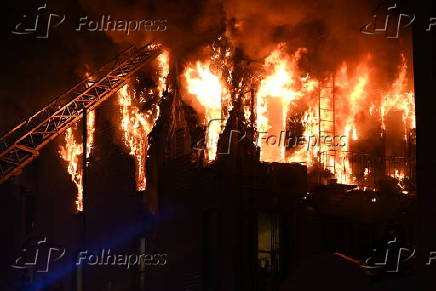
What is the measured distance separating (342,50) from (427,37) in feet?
38.3

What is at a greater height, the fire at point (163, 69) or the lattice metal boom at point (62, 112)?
the fire at point (163, 69)

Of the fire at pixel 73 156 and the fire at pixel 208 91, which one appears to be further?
the fire at pixel 73 156

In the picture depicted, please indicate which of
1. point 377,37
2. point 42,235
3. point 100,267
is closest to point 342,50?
point 377,37

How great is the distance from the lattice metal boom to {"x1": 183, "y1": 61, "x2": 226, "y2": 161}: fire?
2.38m

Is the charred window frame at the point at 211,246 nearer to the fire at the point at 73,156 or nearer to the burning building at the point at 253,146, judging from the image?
the burning building at the point at 253,146

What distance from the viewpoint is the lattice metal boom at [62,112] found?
21.3 metres

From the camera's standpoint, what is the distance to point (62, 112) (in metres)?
22.3

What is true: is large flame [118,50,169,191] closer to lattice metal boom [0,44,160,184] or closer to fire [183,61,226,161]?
lattice metal boom [0,44,160,184]

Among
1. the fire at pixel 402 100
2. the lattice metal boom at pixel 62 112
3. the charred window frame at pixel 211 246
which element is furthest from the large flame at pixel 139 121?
the fire at pixel 402 100

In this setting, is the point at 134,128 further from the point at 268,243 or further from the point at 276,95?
the point at 268,243

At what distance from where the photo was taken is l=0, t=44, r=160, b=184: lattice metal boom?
69.8 feet

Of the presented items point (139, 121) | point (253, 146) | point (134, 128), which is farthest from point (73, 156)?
point (253, 146)

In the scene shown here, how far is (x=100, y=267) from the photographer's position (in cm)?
2455

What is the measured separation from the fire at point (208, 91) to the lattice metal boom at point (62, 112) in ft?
7.82
